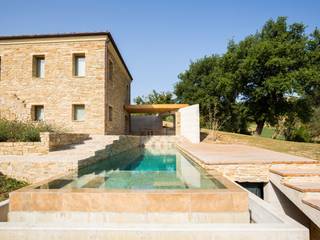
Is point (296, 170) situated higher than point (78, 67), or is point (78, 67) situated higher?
point (78, 67)

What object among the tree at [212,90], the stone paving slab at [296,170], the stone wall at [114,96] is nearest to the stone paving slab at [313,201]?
the stone paving slab at [296,170]

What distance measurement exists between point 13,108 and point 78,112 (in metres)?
4.15

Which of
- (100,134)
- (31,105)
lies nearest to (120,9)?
(100,134)

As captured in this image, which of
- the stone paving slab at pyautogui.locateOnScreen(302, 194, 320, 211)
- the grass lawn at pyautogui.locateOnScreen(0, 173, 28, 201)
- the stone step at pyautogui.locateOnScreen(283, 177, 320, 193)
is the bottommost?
the grass lawn at pyautogui.locateOnScreen(0, 173, 28, 201)

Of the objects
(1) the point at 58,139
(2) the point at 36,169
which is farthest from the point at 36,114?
→ (2) the point at 36,169

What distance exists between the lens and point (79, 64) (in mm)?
14070

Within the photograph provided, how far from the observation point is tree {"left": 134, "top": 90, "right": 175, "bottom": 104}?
3534cm

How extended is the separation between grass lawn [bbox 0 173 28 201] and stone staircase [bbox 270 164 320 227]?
6.74 metres

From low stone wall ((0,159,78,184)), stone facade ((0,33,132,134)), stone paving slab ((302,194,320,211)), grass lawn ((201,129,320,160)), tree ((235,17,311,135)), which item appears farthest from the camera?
tree ((235,17,311,135))

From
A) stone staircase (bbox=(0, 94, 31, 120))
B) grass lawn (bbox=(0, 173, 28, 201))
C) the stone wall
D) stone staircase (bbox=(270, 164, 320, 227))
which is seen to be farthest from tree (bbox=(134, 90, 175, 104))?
grass lawn (bbox=(0, 173, 28, 201))

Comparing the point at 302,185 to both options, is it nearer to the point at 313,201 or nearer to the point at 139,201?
the point at 313,201

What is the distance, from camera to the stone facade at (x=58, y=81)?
13.4 m

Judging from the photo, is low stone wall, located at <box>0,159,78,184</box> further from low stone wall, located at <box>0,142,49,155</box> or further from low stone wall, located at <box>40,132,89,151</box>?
low stone wall, located at <box>40,132,89,151</box>

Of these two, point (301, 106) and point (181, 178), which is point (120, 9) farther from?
point (301, 106)
